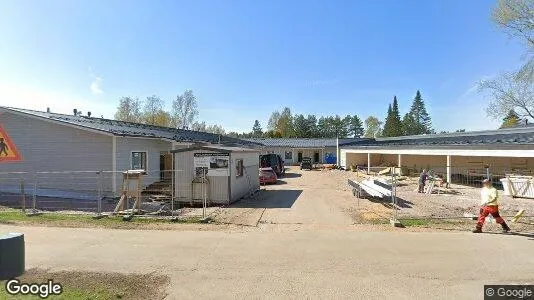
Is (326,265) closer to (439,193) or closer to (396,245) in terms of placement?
(396,245)

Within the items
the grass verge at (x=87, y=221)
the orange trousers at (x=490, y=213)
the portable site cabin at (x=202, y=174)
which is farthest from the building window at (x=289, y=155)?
the orange trousers at (x=490, y=213)

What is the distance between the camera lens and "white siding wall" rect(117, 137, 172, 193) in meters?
19.2

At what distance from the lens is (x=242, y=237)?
10203 millimetres

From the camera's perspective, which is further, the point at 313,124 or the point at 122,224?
the point at 313,124

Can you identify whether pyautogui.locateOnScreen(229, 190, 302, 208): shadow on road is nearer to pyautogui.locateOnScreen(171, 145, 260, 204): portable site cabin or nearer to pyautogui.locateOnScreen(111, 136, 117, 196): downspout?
pyautogui.locateOnScreen(171, 145, 260, 204): portable site cabin

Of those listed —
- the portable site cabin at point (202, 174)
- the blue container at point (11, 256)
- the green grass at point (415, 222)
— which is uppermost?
the portable site cabin at point (202, 174)

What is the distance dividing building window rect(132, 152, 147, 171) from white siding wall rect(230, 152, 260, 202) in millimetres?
6088

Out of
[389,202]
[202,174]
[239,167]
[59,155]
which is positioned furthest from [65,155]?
[389,202]

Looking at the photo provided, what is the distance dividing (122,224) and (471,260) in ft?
32.6

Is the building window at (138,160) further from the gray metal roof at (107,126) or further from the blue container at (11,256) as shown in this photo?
the blue container at (11,256)

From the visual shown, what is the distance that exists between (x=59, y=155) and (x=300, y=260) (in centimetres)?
1649

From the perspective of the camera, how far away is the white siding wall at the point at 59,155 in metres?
19.0

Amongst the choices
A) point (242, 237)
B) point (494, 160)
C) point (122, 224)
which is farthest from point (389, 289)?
point (494, 160)

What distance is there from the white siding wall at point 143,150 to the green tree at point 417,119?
316 feet
